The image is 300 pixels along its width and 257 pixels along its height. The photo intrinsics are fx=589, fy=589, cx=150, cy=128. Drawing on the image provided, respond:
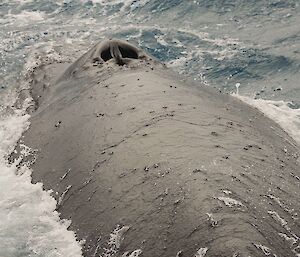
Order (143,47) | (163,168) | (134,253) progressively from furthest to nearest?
(143,47)
(163,168)
(134,253)

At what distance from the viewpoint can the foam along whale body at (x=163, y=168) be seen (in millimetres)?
7188

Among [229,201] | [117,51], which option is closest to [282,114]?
[117,51]

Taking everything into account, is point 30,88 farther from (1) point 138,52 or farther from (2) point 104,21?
(2) point 104,21

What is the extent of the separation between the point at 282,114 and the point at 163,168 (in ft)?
28.6

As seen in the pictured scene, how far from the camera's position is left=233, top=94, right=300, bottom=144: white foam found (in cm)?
1462

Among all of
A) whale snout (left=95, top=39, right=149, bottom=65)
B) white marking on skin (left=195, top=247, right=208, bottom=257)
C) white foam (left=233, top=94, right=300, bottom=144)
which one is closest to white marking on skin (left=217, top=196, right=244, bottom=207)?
white marking on skin (left=195, top=247, right=208, bottom=257)

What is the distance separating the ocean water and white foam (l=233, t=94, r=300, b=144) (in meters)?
0.04

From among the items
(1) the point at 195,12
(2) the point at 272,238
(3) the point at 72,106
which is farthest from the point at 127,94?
(1) the point at 195,12

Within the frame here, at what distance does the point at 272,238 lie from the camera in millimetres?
7070

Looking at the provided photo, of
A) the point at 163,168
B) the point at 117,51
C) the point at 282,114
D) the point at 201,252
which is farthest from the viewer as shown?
the point at 282,114

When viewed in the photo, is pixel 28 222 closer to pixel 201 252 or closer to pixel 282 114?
pixel 201 252

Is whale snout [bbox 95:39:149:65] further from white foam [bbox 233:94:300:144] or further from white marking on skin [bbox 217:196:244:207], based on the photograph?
white marking on skin [bbox 217:196:244:207]

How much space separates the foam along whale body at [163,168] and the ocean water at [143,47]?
61 cm

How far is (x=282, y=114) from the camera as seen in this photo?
16.4m
